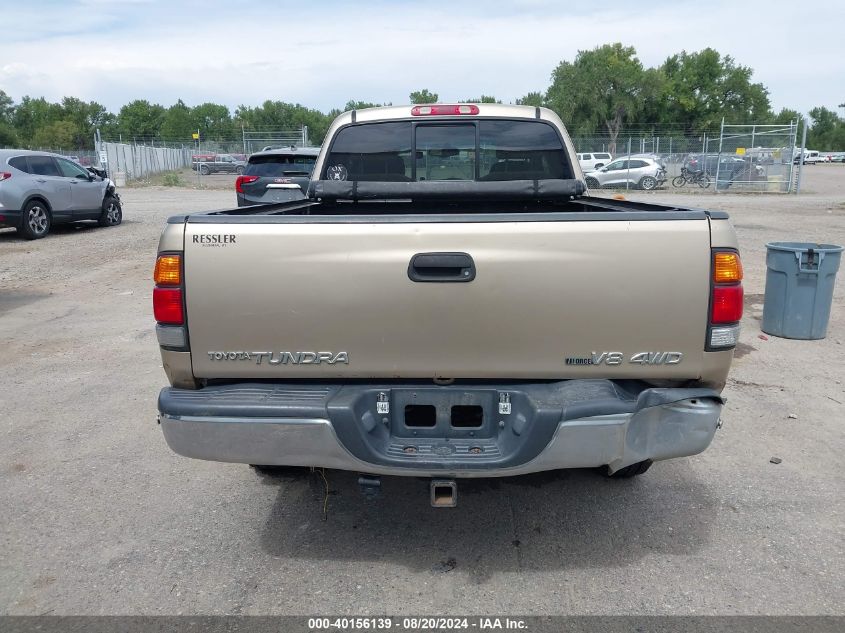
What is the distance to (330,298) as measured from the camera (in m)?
2.87

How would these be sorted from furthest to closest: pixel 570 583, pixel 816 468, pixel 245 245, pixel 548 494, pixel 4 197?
1. pixel 4 197
2. pixel 816 468
3. pixel 548 494
4. pixel 570 583
5. pixel 245 245

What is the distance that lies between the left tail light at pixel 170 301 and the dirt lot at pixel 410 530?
1112 mm

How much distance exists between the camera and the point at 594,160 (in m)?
36.4

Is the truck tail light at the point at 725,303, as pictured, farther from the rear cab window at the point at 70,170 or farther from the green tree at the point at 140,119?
the green tree at the point at 140,119

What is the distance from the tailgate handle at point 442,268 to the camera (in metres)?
2.83

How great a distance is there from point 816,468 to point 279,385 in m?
3.29

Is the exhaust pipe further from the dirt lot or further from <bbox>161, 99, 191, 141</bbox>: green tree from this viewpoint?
<bbox>161, 99, 191, 141</bbox>: green tree

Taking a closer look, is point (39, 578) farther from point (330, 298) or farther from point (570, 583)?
point (570, 583)

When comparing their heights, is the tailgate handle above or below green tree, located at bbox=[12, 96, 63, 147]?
below

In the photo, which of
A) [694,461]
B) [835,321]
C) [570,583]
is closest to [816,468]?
[694,461]

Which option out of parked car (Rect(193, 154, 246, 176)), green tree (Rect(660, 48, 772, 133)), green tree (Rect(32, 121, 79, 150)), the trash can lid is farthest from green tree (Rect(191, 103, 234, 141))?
the trash can lid

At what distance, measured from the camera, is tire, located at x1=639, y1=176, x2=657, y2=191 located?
31.4m

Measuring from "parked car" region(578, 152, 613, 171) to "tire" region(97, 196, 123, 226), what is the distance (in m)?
23.0

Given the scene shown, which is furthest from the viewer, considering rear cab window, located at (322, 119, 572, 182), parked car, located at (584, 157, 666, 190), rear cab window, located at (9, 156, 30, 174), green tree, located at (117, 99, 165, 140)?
green tree, located at (117, 99, 165, 140)
